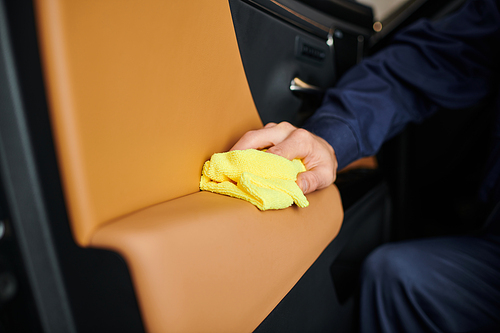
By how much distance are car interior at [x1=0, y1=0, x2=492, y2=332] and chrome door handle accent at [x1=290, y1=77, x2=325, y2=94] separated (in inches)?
3.4

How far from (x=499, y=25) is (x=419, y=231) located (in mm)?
692

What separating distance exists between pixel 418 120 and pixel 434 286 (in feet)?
1.26

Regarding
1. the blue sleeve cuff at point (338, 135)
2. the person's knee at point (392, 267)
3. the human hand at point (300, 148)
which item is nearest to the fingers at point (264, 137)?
the human hand at point (300, 148)

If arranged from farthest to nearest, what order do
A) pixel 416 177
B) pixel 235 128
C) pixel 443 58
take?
pixel 416 177 → pixel 443 58 → pixel 235 128

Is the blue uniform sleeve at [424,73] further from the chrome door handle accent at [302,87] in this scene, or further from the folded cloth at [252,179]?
the folded cloth at [252,179]

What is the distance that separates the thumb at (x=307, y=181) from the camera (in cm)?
37

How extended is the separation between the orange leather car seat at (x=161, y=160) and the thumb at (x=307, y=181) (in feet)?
0.11

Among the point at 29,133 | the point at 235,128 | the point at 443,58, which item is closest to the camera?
the point at 29,133

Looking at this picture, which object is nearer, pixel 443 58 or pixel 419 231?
pixel 443 58

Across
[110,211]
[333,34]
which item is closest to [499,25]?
[333,34]

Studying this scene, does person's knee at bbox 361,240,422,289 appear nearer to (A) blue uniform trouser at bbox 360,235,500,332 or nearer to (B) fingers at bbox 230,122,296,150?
(A) blue uniform trouser at bbox 360,235,500,332

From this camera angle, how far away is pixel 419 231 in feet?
3.49

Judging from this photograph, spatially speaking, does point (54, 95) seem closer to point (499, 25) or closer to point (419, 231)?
point (499, 25)

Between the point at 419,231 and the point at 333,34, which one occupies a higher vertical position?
the point at 333,34
